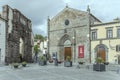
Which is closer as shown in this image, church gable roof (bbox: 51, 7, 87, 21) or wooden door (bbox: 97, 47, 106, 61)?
wooden door (bbox: 97, 47, 106, 61)

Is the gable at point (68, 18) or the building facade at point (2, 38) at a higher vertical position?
the gable at point (68, 18)

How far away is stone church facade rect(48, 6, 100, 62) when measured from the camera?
137ft

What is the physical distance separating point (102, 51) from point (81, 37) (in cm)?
489

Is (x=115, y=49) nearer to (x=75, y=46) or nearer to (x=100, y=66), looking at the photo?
(x=75, y=46)

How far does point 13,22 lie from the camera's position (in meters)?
32.6

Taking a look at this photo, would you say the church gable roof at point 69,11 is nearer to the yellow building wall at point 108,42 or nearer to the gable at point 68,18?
the gable at point 68,18

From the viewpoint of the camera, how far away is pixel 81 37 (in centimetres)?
4250

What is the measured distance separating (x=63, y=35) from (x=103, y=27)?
8.79m

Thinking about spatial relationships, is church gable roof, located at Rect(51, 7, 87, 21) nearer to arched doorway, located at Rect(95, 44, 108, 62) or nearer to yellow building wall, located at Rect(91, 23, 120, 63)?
yellow building wall, located at Rect(91, 23, 120, 63)

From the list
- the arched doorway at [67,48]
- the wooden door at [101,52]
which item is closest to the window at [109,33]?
the wooden door at [101,52]

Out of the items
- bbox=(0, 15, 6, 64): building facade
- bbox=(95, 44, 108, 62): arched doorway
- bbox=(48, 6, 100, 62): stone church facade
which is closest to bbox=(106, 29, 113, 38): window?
bbox=(95, 44, 108, 62): arched doorway

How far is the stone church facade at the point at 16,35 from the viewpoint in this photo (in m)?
30.3

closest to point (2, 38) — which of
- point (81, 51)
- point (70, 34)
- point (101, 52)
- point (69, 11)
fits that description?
point (81, 51)

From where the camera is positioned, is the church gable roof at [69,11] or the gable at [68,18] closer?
the gable at [68,18]
